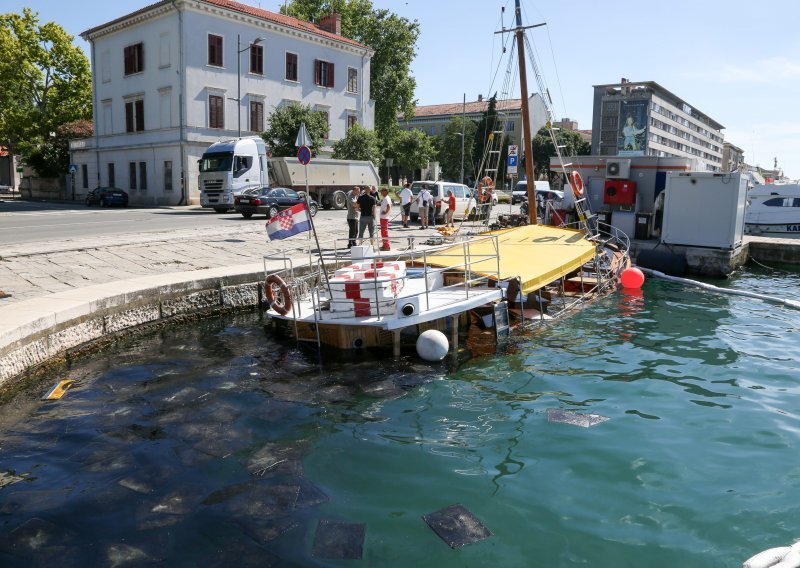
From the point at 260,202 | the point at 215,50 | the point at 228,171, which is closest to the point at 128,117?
the point at 215,50

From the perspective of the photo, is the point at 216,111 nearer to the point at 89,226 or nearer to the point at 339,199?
the point at 339,199

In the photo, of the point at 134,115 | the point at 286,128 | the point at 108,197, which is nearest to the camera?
the point at 108,197

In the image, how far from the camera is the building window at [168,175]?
3909cm

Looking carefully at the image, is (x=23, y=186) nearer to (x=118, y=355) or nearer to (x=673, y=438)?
(x=118, y=355)

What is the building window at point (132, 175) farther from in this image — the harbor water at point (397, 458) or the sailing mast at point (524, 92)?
the harbor water at point (397, 458)

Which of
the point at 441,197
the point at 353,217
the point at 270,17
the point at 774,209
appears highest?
the point at 270,17

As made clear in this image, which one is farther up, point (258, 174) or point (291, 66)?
A: point (291, 66)

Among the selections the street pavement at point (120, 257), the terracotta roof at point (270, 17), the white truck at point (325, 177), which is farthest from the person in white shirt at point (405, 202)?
the terracotta roof at point (270, 17)

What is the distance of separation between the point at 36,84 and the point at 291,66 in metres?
20.0

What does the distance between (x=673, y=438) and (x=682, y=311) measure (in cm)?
790

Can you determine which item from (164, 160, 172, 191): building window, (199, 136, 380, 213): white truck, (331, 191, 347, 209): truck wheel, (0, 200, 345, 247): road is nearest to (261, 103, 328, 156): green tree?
(199, 136, 380, 213): white truck

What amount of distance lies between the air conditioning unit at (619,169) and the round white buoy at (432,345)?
14.1m

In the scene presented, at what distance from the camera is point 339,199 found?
36250 mm

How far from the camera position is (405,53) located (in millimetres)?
57844
